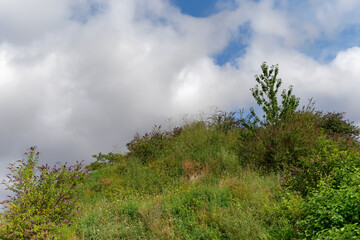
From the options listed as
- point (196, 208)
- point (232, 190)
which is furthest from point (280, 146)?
point (196, 208)

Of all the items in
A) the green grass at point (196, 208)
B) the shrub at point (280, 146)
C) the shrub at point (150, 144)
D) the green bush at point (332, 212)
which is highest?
the shrub at point (150, 144)

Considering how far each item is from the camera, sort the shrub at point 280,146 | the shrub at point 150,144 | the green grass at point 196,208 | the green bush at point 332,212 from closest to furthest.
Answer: the green bush at point 332,212 < the green grass at point 196,208 < the shrub at point 280,146 < the shrub at point 150,144

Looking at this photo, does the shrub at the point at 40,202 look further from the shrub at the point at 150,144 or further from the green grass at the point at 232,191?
the shrub at the point at 150,144

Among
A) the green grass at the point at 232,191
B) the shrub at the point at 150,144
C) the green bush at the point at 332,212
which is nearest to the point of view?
the green bush at the point at 332,212

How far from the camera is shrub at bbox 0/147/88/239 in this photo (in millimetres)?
7258

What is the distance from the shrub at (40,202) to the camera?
7.26m

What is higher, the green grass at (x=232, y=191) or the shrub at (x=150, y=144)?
the shrub at (x=150, y=144)

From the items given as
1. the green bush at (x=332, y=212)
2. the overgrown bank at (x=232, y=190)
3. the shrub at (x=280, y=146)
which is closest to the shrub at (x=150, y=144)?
the overgrown bank at (x=232, y=190)

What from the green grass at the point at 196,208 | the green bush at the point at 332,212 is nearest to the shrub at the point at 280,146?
the green grass at the point at 196,208

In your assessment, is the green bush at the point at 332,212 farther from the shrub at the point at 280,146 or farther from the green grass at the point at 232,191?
the shrub at the point at 280,146

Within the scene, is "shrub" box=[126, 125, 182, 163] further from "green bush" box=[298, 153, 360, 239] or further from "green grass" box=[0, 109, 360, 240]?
"green bush" box=[298, 153, 360, 239]

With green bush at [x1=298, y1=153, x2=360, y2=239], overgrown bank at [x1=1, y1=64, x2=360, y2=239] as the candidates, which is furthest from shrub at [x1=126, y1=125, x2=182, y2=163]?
green bush at [x1=298, y1=153, x2=360, y2=239]

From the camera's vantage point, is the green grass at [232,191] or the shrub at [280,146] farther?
the shrub at [280,146]

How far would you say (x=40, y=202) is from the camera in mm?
7828
